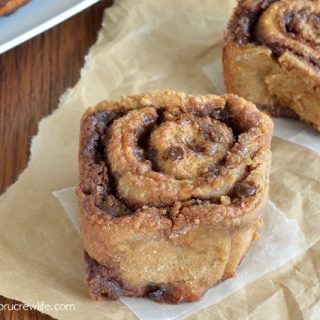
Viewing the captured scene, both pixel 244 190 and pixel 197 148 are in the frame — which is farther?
pixel 197 148

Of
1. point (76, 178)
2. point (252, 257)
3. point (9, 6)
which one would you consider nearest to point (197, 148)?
point (252, 257)

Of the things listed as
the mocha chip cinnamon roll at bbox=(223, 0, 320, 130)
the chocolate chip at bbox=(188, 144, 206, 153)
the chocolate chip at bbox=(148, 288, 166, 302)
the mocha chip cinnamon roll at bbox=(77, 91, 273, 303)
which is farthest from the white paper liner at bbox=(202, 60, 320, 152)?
the chocolate chip at bbox=(148, 288, 166, 302)

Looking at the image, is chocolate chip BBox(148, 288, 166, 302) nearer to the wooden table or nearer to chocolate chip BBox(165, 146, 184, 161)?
chocolate chip BBox(165, 146, 184, 161)

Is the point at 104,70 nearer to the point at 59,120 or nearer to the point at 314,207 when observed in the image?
the point at 59,120

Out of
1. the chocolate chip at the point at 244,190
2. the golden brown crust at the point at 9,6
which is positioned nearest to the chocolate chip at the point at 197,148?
the chocolate chip at the point at 244,190

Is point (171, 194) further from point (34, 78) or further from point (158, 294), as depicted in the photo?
point (34, 78)

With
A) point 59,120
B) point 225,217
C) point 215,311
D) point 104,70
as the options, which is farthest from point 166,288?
point 104,70
